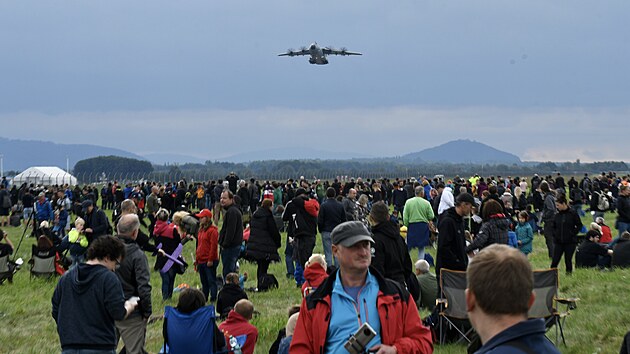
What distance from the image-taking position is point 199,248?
11422 mm

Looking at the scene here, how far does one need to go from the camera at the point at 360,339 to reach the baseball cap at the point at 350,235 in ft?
1.75

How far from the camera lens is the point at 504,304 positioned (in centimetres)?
262

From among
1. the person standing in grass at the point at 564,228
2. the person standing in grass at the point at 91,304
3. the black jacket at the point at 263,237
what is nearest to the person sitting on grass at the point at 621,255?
the person standing in grass at the point at 564,228

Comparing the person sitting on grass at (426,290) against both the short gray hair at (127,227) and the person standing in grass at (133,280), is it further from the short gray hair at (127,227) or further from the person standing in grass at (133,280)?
the short gray hair at (127,227)

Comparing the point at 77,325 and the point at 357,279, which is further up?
the point at 357,279

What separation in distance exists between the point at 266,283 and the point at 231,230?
1757 millimetres

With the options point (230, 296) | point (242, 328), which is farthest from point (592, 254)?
point (242, 328)

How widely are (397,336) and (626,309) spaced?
6619 millimetres

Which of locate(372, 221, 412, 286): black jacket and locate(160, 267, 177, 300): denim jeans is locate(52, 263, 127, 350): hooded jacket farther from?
locate(160, 267, 177, 300): denim jeans

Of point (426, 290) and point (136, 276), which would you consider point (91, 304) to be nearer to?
point (136, 276)

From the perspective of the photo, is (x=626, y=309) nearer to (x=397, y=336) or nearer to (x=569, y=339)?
(x=569, y=339)

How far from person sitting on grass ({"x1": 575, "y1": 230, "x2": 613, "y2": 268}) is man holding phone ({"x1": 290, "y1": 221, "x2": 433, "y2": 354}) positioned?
33.1ft

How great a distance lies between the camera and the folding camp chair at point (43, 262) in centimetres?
1441

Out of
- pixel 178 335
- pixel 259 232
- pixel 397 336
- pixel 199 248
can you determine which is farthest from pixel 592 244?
pixel 397 336
